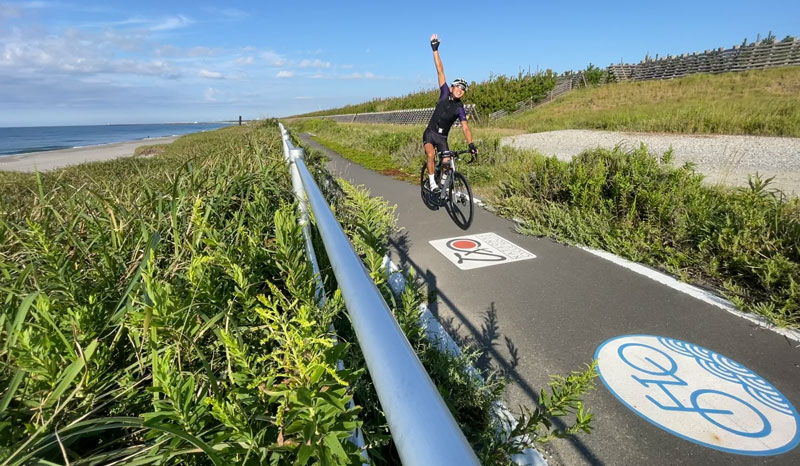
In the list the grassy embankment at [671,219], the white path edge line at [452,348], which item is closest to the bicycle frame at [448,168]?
the grassy embankment at [671,219]

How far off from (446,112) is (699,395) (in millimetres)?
5490

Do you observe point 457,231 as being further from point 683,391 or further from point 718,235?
point 683,391

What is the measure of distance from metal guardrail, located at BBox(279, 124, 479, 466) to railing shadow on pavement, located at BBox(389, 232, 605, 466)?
50.9 inches

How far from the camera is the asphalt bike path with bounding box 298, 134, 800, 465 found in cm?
216

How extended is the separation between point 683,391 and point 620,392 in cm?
42

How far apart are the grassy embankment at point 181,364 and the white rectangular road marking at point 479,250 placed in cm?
250

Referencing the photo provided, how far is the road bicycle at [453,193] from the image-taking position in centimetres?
626

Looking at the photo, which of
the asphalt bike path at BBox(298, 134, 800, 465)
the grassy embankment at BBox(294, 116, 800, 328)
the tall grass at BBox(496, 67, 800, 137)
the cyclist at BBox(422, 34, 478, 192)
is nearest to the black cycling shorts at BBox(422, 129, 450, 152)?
the cyclist at BBox(422, 34, 478, 192)

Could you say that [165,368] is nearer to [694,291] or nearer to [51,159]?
[694,291]

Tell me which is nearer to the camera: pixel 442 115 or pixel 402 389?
pixel 402 389

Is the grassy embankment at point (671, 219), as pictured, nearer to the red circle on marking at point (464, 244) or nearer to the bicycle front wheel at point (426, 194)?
the red circle on marking at point (464, 244)

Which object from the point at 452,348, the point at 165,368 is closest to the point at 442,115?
the point at 452,348

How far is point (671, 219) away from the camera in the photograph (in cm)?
463

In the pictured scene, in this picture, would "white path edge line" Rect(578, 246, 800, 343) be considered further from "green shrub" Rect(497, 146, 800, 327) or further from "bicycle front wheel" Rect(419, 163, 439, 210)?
"bicycle front wheel" Rect(419, 163, 439, 210)
